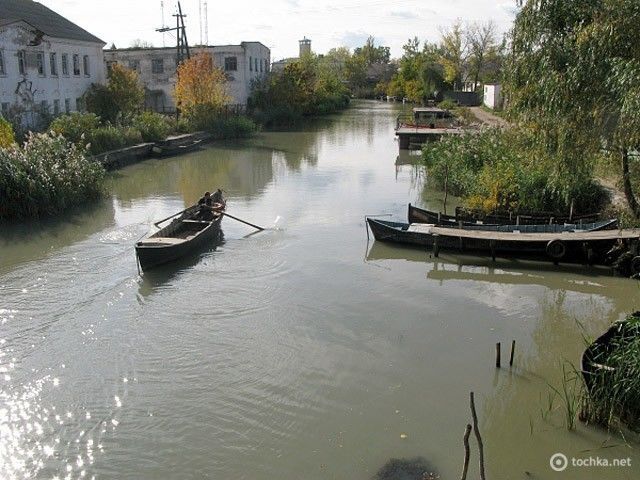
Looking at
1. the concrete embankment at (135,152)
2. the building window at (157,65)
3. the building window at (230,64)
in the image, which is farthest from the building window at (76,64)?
the building window at (230,64)

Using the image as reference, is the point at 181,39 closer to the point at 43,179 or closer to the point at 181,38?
the point at 181,38

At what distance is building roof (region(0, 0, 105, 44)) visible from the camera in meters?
34.4

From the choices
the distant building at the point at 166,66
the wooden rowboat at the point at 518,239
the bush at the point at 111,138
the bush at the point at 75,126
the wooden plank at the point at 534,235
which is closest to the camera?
the wooden plank at the point at 534,235

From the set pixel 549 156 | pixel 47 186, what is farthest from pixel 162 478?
pixel 47 186

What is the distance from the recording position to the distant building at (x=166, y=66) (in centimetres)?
5188

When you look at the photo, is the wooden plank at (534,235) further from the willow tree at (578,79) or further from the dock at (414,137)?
the dock at (414,137)

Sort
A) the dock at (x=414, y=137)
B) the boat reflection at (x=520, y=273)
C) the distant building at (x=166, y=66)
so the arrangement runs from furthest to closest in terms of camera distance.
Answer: the distant building at (x=166, y=66) → the dock at (x=414, y=137) → the boat reflection at (x=520, y=273)

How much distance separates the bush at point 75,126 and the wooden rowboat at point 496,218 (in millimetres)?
18669

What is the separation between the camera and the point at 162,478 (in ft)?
26.9

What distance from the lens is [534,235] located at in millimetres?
15867

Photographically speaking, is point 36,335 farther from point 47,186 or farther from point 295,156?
point 295,156

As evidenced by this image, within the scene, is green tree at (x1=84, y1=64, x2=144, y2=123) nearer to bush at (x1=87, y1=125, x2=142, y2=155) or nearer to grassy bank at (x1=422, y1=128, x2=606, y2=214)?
bush at (x1=87, y1=125, x2=142, y2=155)

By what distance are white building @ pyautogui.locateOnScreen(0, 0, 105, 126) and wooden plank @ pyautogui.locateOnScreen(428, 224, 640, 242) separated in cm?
2496

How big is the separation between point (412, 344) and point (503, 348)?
1726mm
